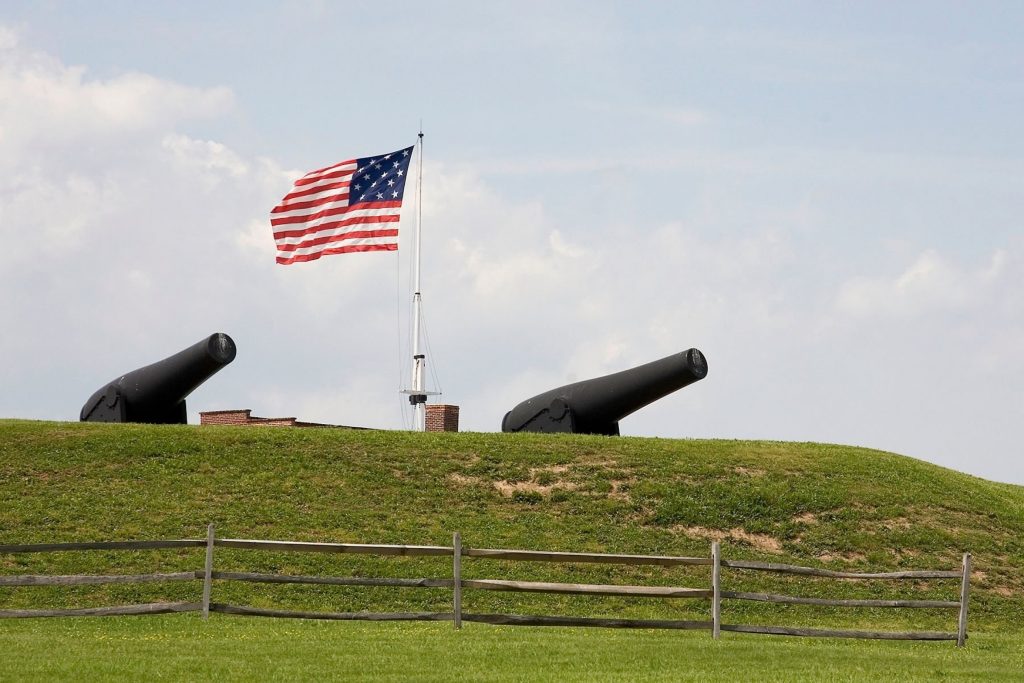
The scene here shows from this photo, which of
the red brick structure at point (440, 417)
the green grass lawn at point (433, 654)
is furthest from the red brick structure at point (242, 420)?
the green grass lawn at point (433, 654)

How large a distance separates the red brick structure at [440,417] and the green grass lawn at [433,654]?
56.4 feet

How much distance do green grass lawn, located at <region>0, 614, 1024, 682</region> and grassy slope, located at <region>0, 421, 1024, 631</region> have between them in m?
4.35

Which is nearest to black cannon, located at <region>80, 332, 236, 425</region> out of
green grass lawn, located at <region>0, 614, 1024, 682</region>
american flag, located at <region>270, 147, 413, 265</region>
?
american flag, located at <region>270, 147, 413, 265</region>

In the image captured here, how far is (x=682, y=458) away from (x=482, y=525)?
6.41 meters

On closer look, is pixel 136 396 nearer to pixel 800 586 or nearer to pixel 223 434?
pixel 223 434

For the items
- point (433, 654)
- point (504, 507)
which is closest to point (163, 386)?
point (504, 507)

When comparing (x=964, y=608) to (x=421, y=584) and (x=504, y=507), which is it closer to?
(x=421, y=584)

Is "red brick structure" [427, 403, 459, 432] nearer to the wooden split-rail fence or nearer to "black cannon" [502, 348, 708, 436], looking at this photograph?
"black cannon" [502, 348, 708, 436]

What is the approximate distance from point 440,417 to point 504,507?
8834 mm

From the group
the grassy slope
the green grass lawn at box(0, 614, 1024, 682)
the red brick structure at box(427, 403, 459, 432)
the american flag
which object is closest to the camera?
the green grass lawn at box(0, 614, 1024, 682)

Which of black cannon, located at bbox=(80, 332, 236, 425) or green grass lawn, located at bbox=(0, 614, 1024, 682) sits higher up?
black cannon, located at bbox=(80, 332, 236, 425)

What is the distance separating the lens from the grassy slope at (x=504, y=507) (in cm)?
2370

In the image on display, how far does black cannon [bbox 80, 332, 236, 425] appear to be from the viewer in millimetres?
31406

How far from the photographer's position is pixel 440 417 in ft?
118
